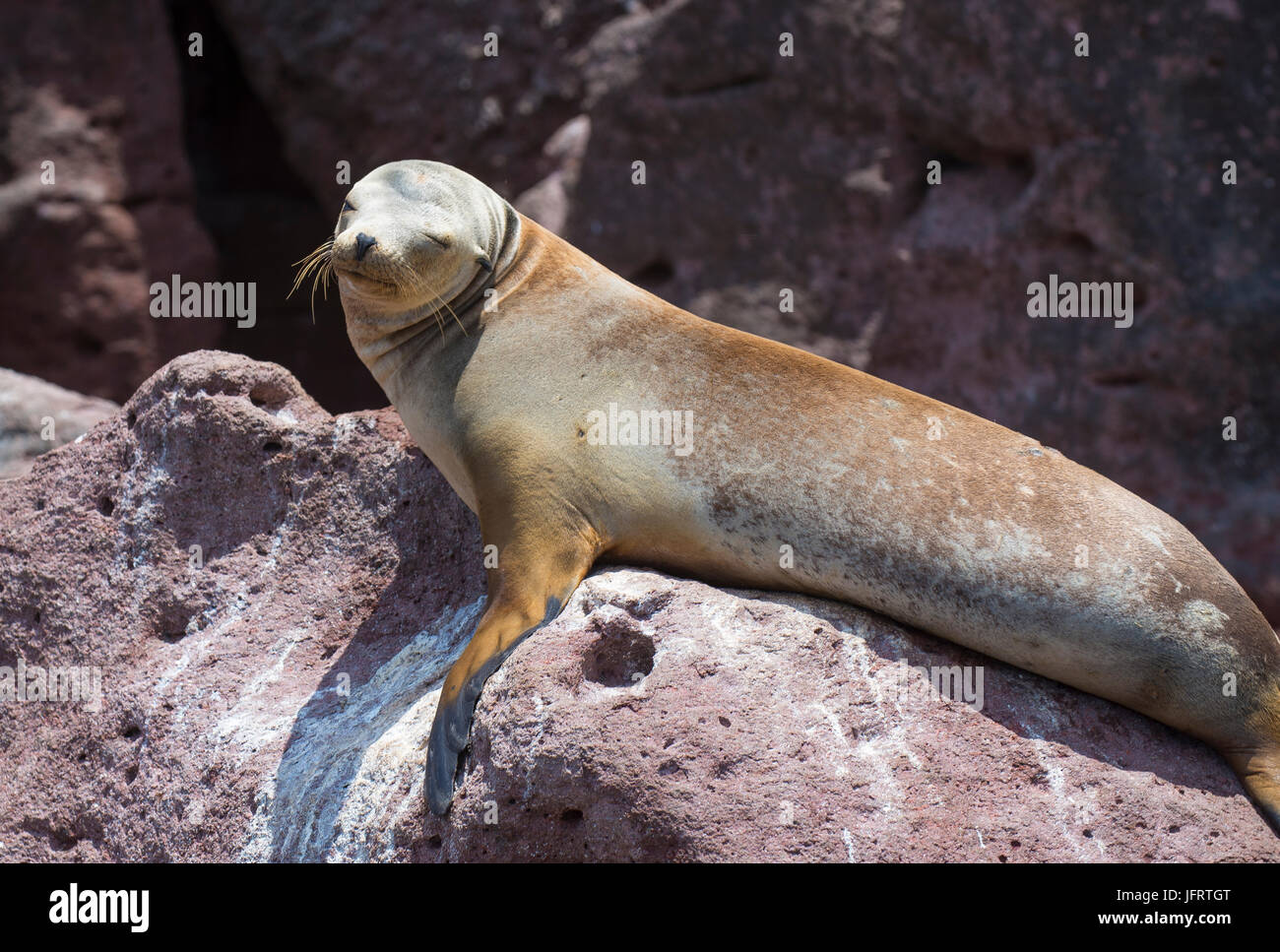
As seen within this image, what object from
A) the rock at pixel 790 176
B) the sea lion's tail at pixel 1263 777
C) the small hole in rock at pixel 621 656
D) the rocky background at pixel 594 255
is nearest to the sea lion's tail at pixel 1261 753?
the sea lion's tail at pixel 1263 777

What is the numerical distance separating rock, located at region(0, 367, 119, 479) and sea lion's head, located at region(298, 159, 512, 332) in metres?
2.44

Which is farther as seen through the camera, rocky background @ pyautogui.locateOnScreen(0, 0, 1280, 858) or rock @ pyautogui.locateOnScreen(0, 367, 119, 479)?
rock @ pyautogui.locateOnScreen(0, 367, 119, 479)

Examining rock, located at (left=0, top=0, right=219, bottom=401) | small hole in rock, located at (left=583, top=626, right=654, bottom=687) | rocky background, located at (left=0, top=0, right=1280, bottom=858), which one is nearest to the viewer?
small hole in rock, located at (left=583, top=626, right=654, bottom=687)

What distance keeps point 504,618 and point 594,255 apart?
19.7 feet

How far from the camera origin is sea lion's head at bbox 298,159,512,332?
4.05m

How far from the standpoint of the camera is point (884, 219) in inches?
349

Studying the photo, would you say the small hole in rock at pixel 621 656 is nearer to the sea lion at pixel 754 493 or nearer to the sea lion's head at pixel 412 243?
the sea lion at pixel 754 493

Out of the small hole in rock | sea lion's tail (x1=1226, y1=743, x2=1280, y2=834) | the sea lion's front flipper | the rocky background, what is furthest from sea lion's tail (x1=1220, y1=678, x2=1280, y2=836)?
the sea lion's front flipper

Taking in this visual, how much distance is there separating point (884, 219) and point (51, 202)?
636 cm

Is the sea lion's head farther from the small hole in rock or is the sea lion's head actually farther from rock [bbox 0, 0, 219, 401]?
rock [bbox 0, 0, 219, 401]

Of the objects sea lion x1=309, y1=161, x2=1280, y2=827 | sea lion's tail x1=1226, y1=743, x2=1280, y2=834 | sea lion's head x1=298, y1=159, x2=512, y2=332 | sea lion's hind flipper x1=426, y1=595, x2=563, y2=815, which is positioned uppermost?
sea lion's head x1=298, y1=159, x2=512, y2=332

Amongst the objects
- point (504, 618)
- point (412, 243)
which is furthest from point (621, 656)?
point (412, 243)

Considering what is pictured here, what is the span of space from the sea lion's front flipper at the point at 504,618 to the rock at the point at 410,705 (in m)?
0.05

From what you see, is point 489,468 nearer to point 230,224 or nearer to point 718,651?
point 718,651
